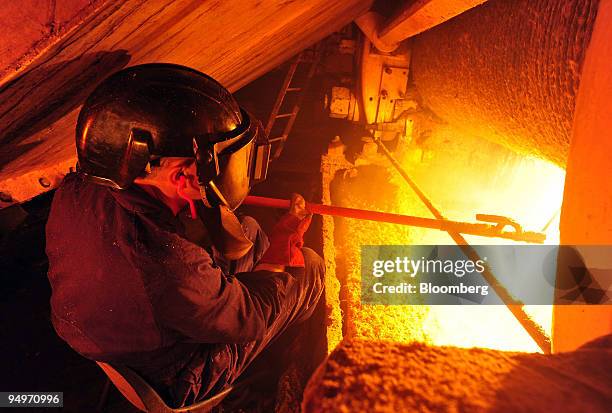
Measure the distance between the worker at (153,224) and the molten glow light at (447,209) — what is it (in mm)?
1290

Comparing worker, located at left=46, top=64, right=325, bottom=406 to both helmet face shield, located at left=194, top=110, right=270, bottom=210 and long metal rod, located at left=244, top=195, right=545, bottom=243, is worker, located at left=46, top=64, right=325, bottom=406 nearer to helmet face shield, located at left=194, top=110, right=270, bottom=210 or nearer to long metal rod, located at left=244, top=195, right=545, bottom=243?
helmet face shield, located at left=194, top=110, right=270, bottom=210

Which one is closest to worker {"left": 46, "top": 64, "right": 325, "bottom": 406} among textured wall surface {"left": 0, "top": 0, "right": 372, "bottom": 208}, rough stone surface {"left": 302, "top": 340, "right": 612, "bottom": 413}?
textured wall surface {"left": 0, "top": 0, "right": 372, "bottom": 208}

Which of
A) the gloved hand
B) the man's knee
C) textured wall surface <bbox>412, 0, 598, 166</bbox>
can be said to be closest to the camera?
textured wall surface <bbox>412, 0, 598, 166</bbox>

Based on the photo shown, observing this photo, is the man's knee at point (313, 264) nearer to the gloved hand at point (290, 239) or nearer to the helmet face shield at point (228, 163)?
the gloved hand at point (290, 239)

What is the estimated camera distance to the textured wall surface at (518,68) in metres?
1.41

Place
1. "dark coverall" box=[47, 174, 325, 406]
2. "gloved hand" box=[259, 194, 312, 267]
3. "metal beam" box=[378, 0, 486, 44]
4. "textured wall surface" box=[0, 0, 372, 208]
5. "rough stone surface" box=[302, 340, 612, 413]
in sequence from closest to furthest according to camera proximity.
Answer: "rough stone surface" box=[302, 340, 612, 413] → "textured wall surface" box=[0, 0, 372, 208] → "dark coverall" box=[47, 174, 325, 406] → "metal beam" box=[378, 0, 486, 44] → "gloved hand" box=[259, 194, 312, 267]

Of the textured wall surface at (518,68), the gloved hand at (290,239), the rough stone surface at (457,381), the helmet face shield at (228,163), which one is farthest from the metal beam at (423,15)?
the rough stone surface at (457,381)

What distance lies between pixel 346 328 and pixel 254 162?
5.51ft

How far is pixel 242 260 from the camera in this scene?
271cm

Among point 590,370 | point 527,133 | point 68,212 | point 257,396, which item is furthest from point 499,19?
point 257,396

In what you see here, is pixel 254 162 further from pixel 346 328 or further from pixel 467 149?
pixel 467 149

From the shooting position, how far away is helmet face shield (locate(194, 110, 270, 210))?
1.53 m

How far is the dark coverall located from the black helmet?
196mm

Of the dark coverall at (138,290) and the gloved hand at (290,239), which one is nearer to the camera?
the dark coverall at (138,290)
